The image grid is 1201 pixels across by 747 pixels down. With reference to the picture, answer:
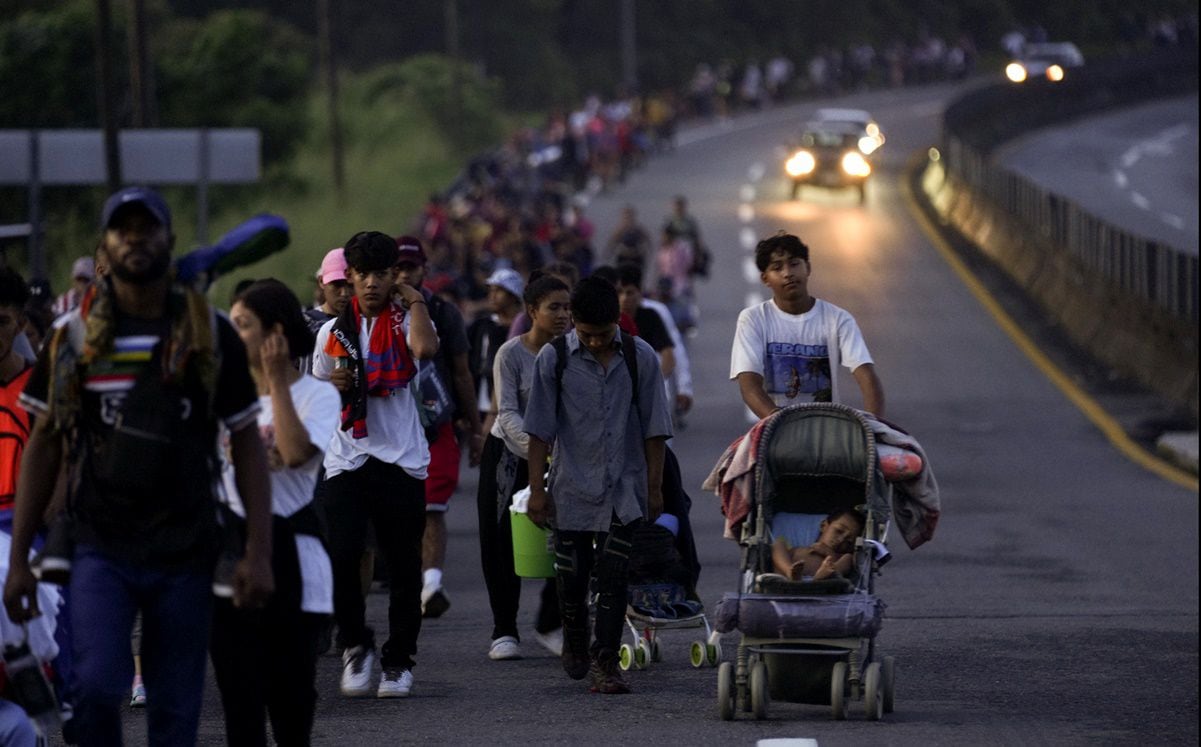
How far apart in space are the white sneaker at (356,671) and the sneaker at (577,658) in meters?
0.83

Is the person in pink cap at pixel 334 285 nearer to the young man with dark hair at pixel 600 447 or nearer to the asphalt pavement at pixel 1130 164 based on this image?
the young man with dark hair at pixel 600 447

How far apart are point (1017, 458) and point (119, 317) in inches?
587

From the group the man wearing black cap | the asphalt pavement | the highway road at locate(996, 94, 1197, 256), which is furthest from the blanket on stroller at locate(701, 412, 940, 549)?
the highway road at locate(996, 94, 1197, 256)

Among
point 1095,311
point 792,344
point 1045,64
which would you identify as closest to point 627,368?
point 792,344

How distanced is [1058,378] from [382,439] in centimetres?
1742

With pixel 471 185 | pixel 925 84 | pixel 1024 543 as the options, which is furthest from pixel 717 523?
pixel 925 84

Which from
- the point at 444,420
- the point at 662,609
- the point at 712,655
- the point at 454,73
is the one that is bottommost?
the point at 712,655

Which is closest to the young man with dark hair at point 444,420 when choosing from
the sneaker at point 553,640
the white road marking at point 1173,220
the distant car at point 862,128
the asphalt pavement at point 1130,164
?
→ the sneaker at point 553,640

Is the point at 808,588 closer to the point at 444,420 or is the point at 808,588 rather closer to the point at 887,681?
the point at 887,681

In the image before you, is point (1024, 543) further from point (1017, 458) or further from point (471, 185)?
point (471, 185)

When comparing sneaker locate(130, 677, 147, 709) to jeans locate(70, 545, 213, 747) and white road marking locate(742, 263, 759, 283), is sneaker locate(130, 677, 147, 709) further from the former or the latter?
white road marking locate(742, 263, 759, 283)

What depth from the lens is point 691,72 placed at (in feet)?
315

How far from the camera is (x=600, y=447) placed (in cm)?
923

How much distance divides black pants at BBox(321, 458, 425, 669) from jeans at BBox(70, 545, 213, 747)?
282 centimetres
